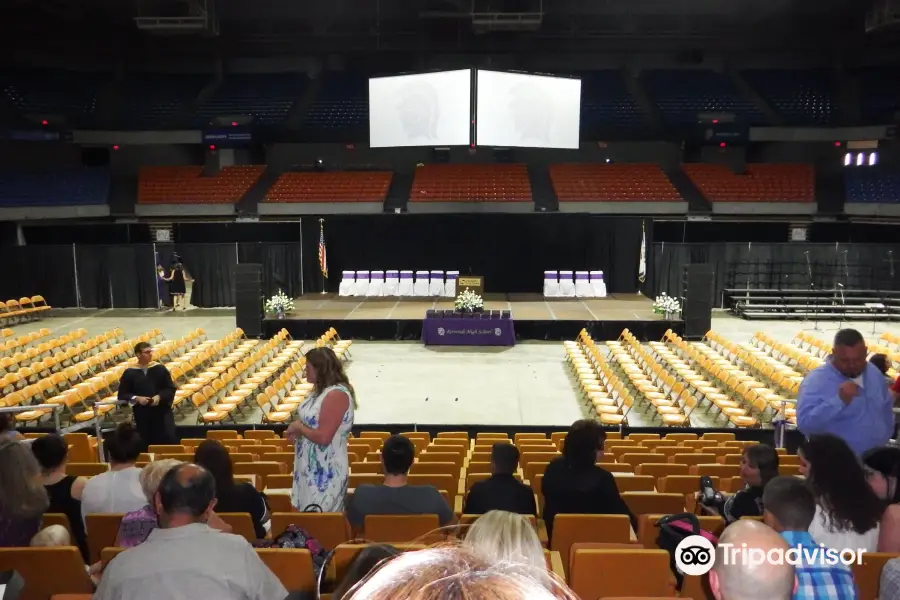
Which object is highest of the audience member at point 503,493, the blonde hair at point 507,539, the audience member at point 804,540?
the blonde hair at point 507,539

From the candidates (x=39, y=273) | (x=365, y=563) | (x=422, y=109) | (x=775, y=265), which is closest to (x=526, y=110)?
(x=422, y=109)

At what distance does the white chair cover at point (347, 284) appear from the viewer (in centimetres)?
2017

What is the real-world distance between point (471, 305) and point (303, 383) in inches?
213

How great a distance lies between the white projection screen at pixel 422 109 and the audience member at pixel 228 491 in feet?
51.1

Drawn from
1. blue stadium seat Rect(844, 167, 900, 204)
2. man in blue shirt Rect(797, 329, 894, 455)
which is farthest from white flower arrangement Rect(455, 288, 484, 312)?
blue stadium seat Rect(844, 167, 900, 204)

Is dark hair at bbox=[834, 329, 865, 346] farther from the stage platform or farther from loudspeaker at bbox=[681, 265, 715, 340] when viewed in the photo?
the stage platform

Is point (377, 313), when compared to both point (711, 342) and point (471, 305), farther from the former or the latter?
point (711, 342)

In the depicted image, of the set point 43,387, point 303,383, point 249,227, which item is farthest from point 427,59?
point 43,387

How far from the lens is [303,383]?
1132 centimetres

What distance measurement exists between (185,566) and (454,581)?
1422 mm

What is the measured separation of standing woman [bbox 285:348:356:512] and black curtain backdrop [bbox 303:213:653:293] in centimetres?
1722

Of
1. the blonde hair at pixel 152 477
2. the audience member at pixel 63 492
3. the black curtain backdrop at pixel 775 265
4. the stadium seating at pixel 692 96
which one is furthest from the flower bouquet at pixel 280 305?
the stadium seating at pixel 692 96

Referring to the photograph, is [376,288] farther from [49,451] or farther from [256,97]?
[49,451]

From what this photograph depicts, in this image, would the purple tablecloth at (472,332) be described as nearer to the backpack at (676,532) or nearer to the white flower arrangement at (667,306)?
the white flower arrangement at (667,306)
